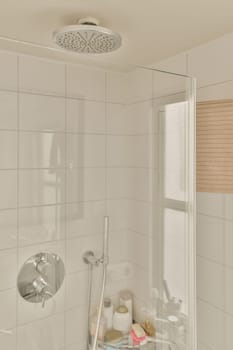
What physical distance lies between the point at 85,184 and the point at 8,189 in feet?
1.22

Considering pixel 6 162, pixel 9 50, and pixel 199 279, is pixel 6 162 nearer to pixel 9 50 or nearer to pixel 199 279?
pixel 9 50

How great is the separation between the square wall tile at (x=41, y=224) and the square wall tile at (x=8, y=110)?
1.32ft

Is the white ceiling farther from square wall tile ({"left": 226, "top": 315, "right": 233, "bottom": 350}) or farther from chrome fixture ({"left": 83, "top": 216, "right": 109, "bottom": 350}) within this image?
square wall tile ({"left": 226, "top": 315, "right": 233, "bottom": 350})

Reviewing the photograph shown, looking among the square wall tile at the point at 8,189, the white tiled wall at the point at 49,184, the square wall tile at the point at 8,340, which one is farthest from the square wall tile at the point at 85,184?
the square wall tile at the point at 8,340

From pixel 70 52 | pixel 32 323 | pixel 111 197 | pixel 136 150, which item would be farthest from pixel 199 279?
pixel 70 52

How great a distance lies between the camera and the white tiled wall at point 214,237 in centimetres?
137

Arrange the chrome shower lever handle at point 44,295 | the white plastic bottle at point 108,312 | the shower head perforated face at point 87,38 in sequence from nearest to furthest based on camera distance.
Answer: the shower head perforated face at point 87,38, the chrome shower lever handle at point 44,295, the white plastic bottle at point 108,312

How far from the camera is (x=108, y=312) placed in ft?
5.24

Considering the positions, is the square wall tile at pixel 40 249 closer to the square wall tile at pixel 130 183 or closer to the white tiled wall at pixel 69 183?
the white tiled wall at pixel 69 183

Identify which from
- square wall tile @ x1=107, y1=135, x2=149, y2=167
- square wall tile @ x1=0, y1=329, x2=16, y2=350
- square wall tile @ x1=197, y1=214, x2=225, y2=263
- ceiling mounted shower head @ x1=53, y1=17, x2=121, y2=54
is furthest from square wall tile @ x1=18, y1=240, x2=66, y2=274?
ceiling mounted shower head @ x1=53, y1=17, x2=121, y2=54

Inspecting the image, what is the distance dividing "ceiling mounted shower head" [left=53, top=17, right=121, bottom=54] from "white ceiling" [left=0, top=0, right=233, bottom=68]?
0.25 ft

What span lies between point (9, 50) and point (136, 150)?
0.76 meters

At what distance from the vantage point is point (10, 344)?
1416 mm

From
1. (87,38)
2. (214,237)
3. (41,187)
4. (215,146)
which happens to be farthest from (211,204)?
(87,38)
